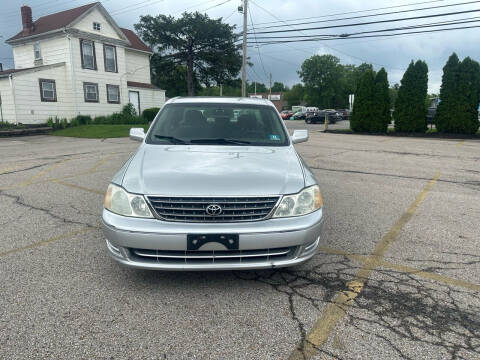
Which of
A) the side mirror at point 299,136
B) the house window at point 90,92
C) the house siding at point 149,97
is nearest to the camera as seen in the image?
the side mirror at point 299,136

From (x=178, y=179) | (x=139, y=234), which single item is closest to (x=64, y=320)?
(x=139, y=234)

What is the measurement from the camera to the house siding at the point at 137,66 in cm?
2969

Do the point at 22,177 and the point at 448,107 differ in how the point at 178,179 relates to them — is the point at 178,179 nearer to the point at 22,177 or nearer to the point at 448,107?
the point at 22,177

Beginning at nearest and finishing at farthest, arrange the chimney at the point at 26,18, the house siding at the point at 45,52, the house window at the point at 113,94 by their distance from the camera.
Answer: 1. the house siding at the point at 45,52
2. the chimney at the point at 26,18
3. the house window at the point at 113,94

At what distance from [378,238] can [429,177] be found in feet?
16.1

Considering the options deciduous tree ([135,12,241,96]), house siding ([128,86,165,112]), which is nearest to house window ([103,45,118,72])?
house siding ([128,86,165,112])

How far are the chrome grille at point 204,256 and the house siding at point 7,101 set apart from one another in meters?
22.6

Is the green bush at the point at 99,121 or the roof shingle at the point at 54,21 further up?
the roof shingle at the point at 54,21

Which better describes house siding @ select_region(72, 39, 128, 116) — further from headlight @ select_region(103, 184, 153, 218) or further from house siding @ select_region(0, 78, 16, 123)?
headlight @ select_region(103, 184, 153, 218)

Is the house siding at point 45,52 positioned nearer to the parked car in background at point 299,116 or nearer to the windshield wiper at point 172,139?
the windshield wiper at point 172,139

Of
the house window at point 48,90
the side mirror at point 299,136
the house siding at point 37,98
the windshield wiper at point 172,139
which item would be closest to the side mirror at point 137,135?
the windshield wiper at point 172,139

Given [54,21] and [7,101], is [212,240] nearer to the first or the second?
[7,101]

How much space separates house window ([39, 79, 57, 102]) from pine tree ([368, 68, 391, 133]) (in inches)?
809

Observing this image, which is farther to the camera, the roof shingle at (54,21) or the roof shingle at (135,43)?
the roof shingle at (135,43)
